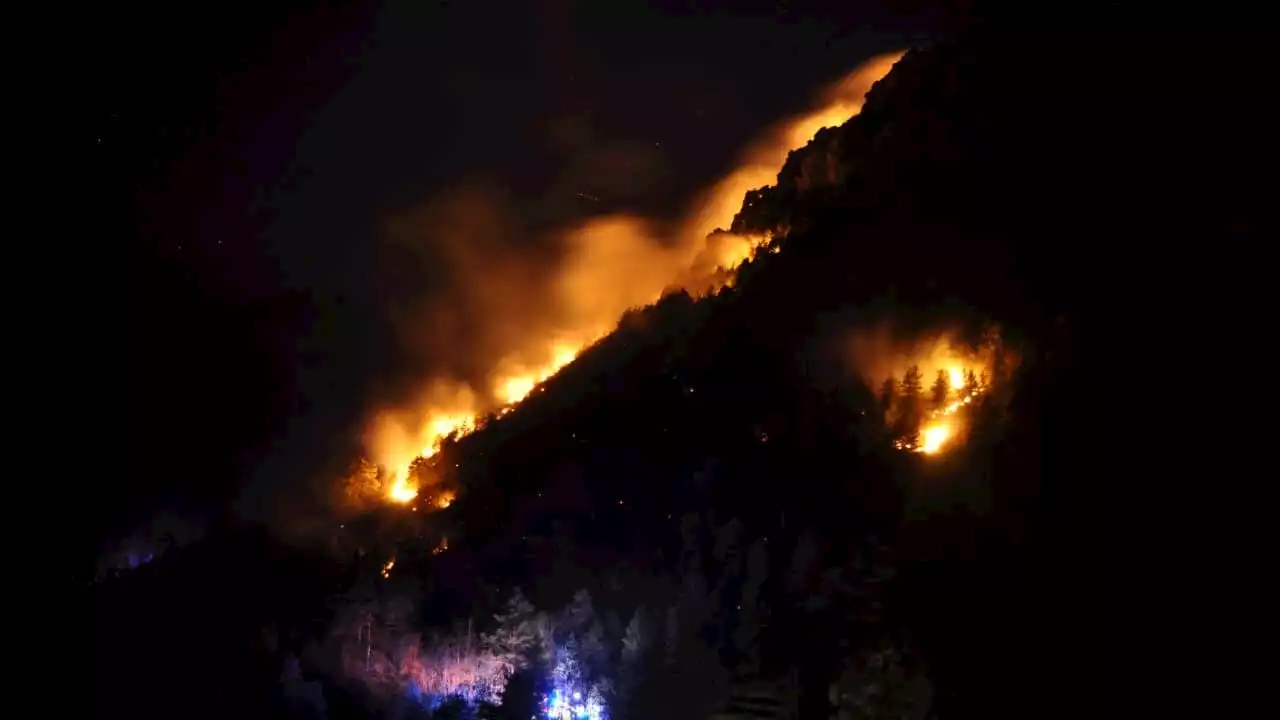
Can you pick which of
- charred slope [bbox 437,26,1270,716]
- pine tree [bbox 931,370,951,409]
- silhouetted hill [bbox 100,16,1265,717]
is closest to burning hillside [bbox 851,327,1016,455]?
pine tree [bbox 931,370,951,409]

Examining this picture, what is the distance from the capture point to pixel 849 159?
22.9m

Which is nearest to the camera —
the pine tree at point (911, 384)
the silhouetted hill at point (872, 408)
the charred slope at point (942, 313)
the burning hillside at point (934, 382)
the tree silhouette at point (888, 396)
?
the charred slope at point (942, 313)

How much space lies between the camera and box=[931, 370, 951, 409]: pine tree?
643 inches

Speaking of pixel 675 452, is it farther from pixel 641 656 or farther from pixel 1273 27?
pixel 1273 27

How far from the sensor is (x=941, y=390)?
1641 centimetres

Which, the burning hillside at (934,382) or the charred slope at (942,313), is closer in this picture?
the charred slope at (942,313)

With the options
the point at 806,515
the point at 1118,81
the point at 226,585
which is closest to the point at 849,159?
the point at 1118,81

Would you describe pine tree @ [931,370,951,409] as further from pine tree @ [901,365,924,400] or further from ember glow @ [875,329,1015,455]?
pine tree @ [901,365,924,400]

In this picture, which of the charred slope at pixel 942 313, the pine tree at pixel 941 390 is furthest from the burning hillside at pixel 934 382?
the charred slope at pixel 942 313

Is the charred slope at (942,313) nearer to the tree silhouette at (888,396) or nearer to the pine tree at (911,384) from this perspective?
the tree silhouette at (888,396)

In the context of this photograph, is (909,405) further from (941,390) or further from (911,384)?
(941,390)

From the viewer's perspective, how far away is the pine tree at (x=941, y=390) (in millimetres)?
16344

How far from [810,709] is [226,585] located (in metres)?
18.8

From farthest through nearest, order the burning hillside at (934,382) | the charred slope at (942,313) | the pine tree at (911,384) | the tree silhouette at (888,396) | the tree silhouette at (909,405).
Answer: the tree silhouette at (888,396)
the pine tree at (911,384)
the tree silhouette at (909,405)
the burning hillside at (934,382)
the charred slope at (942,313)
